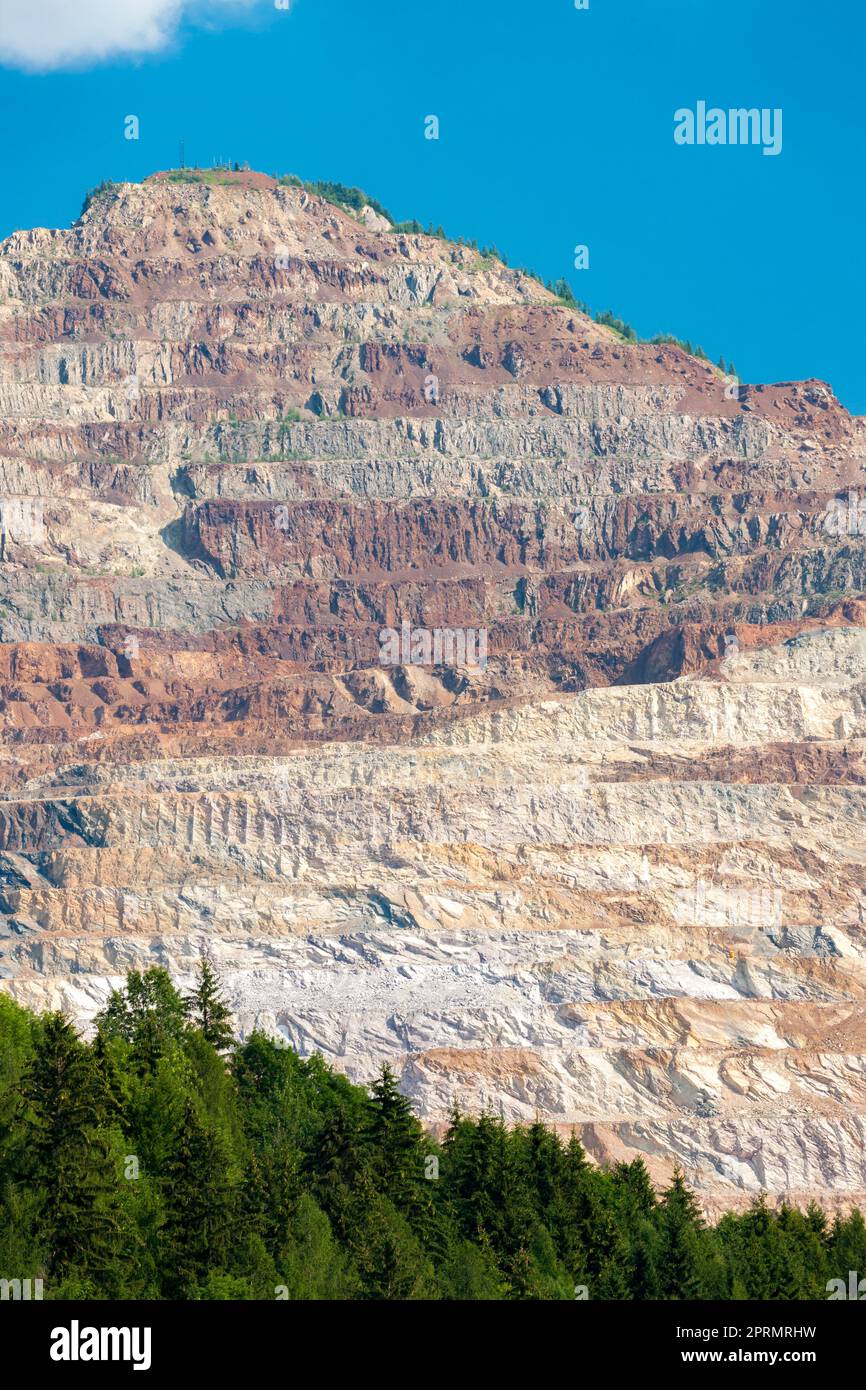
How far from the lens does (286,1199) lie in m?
53.3

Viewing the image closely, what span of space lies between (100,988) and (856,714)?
73.9 meters

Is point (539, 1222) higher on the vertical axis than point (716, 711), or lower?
lower

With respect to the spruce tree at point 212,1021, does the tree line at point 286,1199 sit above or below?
below

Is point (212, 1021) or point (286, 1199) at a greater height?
point (212, 1021)

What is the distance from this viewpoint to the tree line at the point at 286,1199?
46656 mm

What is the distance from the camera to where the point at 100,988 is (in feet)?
455

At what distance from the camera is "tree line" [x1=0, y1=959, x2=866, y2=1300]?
46656 millimetres

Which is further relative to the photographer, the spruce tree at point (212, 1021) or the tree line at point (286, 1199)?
the spruce tree at point (212, 1021)

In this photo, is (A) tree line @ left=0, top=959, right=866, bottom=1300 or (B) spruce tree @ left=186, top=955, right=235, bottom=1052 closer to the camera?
(A) tree line @ left=0, top=959, right=866, bottom=1300

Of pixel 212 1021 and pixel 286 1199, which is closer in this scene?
pixel 286 1199

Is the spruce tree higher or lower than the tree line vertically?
higher
